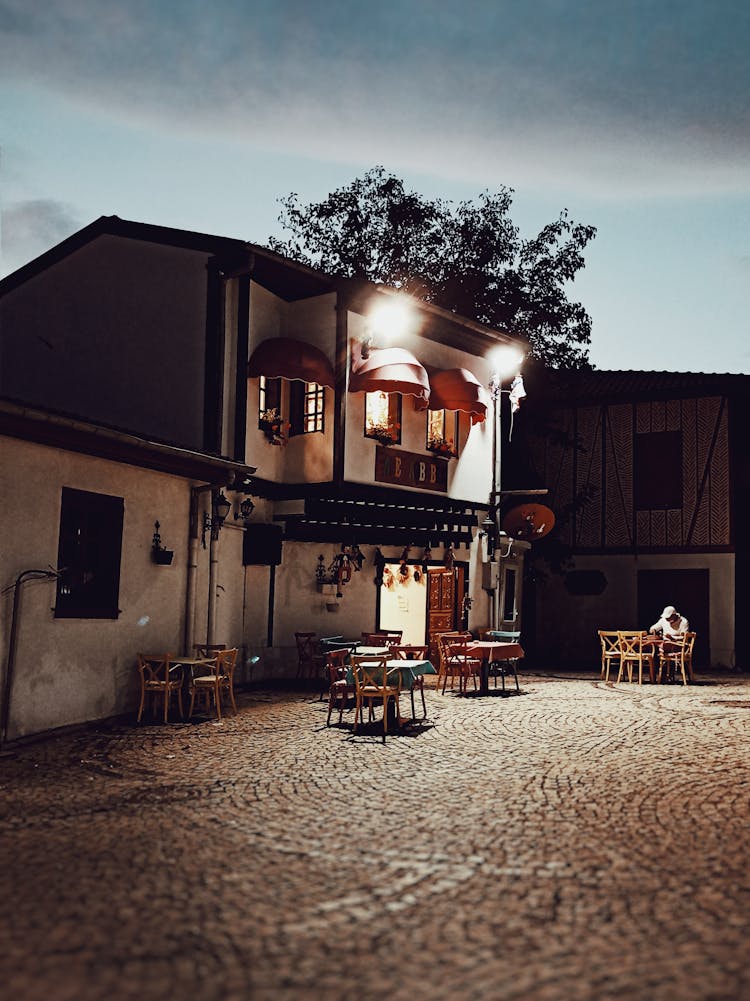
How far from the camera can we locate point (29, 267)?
1745cm

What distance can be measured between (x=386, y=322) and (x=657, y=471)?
895cm

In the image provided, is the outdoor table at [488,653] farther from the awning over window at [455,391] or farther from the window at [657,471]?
the window at [657,471]

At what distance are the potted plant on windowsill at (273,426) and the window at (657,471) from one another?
10.3 m

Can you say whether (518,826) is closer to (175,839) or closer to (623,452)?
(175,839)

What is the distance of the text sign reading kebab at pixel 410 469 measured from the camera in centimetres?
1648

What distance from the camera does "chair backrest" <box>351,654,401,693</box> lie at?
10047 millimetres

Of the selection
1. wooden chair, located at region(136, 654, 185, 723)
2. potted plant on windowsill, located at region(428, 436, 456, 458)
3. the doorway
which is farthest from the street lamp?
wooden chair, located at region(136, 654, 185, 723)

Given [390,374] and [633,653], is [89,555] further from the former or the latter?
A: [633,653]

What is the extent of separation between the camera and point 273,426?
51.3 feet

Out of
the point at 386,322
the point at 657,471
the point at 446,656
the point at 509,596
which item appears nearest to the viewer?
the point at 446,656

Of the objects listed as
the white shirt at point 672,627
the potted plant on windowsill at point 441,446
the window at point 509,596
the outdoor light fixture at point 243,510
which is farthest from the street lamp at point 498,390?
the outdoor light fixture at point 243,510

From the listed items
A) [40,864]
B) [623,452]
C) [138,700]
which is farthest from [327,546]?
[40,864]

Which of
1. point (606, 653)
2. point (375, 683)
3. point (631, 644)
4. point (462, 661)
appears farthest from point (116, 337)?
point (631, 644)

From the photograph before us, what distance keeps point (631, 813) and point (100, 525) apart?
7056 mm
